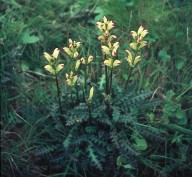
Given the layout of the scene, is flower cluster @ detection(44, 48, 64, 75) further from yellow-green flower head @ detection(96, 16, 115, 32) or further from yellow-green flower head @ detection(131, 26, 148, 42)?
yellow-green flower head @ detection(131, 26, 148, 42)

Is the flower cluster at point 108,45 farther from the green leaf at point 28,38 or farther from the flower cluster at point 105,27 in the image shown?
the green leaf at point 28,38

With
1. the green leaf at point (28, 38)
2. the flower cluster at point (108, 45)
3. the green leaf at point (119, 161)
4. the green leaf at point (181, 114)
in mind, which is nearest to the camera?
the flower cluster at point (108, 45)

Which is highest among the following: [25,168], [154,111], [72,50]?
[72,50]

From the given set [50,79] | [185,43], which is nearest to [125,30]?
[185,43]

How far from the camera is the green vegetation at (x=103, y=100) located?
8.59 feet

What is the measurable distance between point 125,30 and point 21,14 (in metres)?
1.11

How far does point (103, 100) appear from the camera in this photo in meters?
2.78

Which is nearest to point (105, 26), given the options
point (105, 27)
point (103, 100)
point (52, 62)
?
point (105, 27)

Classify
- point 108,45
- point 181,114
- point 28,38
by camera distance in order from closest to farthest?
point 108,45 → point 181,114 → point 28,38

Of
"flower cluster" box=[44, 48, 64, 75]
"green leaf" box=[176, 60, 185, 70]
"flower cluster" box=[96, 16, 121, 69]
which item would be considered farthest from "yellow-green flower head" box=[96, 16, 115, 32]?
"green leaf" box=[176, 60, 185, 70]

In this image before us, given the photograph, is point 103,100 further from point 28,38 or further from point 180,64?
point 28,38

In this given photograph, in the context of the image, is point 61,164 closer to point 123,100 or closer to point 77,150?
point 77,150

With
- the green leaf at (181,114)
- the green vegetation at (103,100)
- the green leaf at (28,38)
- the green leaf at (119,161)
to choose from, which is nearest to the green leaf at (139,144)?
the green vegetation at (103,100)

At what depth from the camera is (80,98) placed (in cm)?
287
